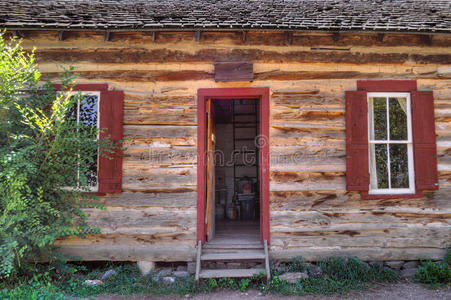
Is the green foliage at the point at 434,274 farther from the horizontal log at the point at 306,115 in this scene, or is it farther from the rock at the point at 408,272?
the horizontal log at the point at 306,115

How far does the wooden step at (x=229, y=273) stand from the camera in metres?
4.36

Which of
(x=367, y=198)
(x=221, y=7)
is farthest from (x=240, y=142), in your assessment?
(x=367, y=198)

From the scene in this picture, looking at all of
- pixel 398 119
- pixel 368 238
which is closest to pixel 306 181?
pixel 368 238

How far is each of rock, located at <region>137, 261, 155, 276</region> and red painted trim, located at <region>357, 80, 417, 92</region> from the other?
4.63 metres

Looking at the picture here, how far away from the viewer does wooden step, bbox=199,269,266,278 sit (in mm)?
4355

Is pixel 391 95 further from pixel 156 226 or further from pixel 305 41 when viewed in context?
pixel 156 226

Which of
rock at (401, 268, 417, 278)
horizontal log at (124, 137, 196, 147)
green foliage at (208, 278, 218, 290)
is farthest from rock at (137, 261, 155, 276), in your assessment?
rock at (401, 268, 417, 278)

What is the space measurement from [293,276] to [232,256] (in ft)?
3.26

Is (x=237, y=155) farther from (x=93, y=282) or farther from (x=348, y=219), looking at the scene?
(x=93, y=282)

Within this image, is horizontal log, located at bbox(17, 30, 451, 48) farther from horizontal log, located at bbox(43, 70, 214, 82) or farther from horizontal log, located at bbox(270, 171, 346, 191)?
horizontal log, located at bbox(270, 171, 346, 191)

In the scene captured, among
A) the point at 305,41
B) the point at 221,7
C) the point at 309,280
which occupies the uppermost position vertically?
the point at 221,7

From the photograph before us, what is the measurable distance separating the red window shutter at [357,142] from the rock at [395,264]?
1.33 meters

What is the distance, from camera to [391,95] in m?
5.02

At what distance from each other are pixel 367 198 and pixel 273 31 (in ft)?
10.7
